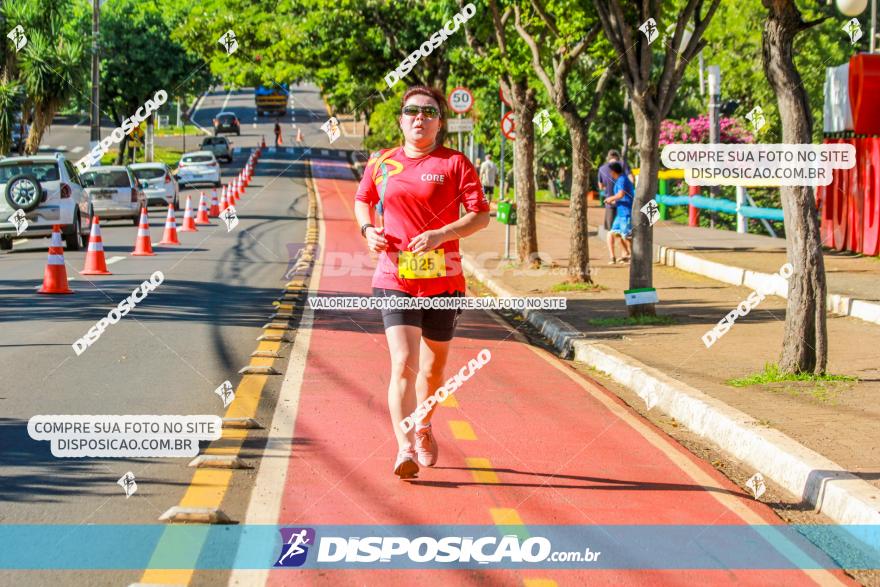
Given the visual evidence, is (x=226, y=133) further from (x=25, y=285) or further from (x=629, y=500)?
(x=629, y=500)

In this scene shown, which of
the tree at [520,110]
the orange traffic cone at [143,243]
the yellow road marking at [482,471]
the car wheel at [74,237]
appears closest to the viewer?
the yellow road marking at [482,471]

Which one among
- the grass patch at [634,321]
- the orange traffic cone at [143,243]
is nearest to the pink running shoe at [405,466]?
the grass patch at [634,321]

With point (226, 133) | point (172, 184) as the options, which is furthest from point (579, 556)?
point (226, 133)

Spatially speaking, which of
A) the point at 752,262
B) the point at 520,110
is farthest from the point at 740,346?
the point at 520,110

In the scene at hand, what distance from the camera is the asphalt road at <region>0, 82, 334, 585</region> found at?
257 inches

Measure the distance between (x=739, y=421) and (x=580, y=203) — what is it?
11.1 m

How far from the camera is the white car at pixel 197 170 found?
176ft

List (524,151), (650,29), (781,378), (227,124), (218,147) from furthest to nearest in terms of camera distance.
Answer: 1. (227,124)
2. (218,147)
3. (524,151)
4. (650,29)
5. (781,378)

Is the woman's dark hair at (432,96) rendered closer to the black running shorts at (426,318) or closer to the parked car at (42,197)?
the black running shorts at (426,318)

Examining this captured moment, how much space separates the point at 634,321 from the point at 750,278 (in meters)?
4.39

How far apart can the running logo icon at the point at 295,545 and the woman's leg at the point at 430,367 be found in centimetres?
148

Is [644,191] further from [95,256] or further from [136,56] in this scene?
[136,56]

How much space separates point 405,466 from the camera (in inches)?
276

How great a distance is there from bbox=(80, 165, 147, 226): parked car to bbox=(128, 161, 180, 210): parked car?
20.3ft
